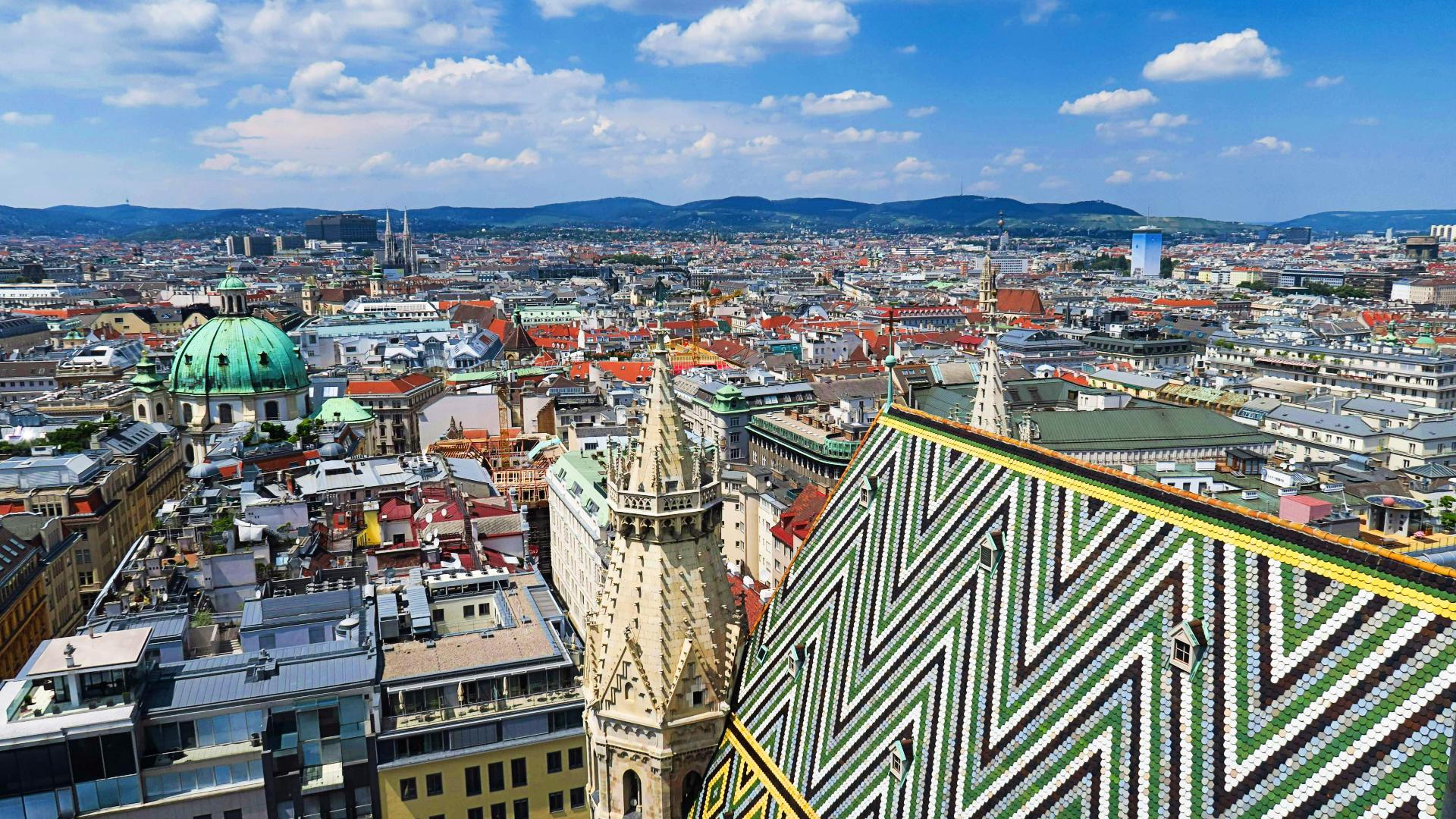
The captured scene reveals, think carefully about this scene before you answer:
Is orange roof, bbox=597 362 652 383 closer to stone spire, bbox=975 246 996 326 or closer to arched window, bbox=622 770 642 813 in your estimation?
stone spire, bbox=975 246 996 326

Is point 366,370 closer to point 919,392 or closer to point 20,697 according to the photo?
point 919,392

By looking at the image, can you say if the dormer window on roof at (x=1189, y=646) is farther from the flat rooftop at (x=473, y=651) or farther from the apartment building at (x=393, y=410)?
the apartment building at (x=393, y=410)

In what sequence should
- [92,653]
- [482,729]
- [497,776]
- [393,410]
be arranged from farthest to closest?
[393,410] < [497,776] < [482,729] < [92,653]

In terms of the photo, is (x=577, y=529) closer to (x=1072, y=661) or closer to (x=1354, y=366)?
(x=1072, y=661)

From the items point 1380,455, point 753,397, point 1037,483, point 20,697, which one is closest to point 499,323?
point 753,397

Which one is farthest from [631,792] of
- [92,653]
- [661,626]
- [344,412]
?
[344,412]

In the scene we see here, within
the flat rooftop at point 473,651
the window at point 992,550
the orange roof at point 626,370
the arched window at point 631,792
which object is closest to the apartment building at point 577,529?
the flat rooftop at point 473,651
